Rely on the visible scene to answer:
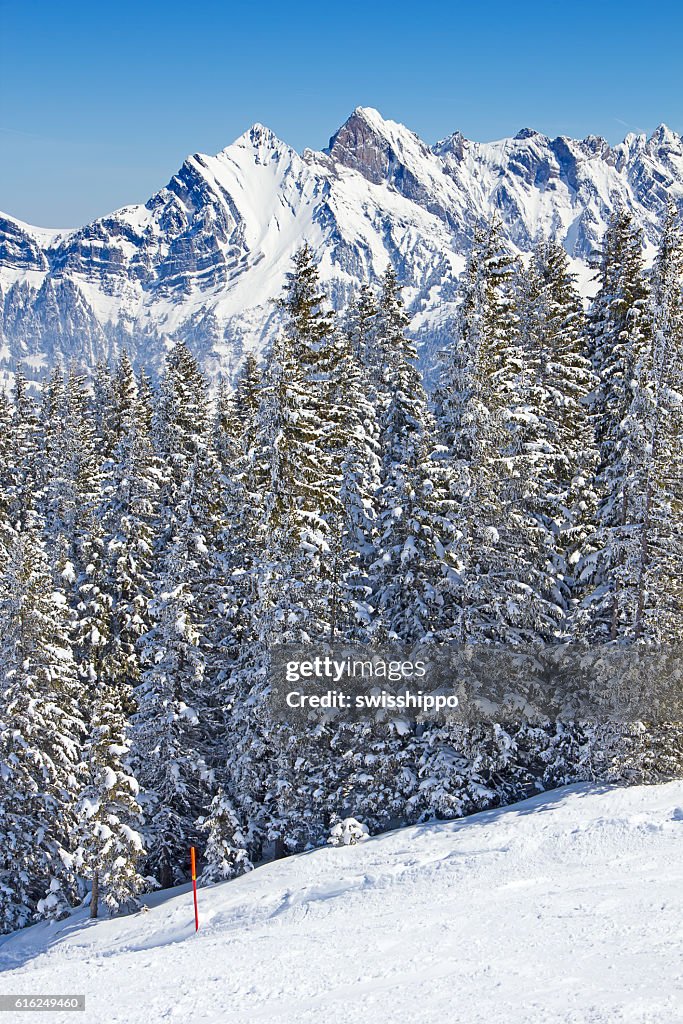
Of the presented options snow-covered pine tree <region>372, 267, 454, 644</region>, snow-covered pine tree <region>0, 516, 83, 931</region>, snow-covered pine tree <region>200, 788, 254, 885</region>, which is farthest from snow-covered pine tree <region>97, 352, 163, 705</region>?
snow-covered pine tree <region>372, 267, 454, 644</region>

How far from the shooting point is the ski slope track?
31.4 feet

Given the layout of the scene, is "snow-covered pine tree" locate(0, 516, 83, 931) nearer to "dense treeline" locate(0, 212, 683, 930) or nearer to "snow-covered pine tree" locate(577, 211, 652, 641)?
"dense treeline" locate(0, 212, 683, 930)

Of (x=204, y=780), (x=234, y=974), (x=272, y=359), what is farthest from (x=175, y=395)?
(x=234, y=974)

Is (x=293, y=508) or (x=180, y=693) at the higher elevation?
(x=293, y=508)

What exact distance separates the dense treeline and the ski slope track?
6.66 feet

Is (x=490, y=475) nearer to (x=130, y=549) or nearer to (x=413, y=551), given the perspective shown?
(x=413, y=551)

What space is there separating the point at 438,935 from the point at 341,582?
1100cm

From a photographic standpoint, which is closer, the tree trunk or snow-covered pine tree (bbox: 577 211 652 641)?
snow-covered pine tree (bbox: 577 211 652 641)

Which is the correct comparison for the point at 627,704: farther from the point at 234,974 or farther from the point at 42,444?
the point at 42,444

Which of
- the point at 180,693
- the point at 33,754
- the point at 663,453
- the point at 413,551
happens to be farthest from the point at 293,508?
the point at 33,754

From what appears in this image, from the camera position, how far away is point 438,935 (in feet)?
40.3

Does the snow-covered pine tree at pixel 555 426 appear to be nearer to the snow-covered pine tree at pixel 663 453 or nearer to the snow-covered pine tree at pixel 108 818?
the snow-covered pine tree at pixel 663 453
